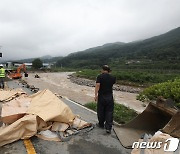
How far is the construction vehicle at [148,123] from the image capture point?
20.1 ft

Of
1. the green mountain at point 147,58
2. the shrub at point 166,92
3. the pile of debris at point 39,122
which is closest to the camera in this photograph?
the pile of debris at point 39,122

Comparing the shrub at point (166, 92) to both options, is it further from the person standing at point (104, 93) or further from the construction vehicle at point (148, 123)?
the person standing at point (104, 93)

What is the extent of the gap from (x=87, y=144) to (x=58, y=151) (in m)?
0.77

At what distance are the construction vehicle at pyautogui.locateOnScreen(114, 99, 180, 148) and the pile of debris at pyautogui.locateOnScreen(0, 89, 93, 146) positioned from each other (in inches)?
42.6

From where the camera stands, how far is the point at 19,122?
20.1ft

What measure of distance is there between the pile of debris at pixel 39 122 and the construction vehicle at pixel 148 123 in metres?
1.08

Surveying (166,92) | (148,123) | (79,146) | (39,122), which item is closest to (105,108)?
(148,123)

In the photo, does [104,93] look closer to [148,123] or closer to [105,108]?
[105,108]

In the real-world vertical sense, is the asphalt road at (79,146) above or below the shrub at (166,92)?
below

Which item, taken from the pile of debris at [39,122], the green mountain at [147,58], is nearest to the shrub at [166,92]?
the pile of debris at [39,122]

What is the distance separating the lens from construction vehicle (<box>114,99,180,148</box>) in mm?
6121

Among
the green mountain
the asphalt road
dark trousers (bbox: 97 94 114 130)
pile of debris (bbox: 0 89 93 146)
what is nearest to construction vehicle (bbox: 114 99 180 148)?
the asphalt road

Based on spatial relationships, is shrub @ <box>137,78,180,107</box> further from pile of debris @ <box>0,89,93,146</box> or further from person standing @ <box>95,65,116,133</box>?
pile of debris @ <box>0,89,93,146</box>

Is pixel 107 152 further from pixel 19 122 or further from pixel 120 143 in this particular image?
pixel 19 122
